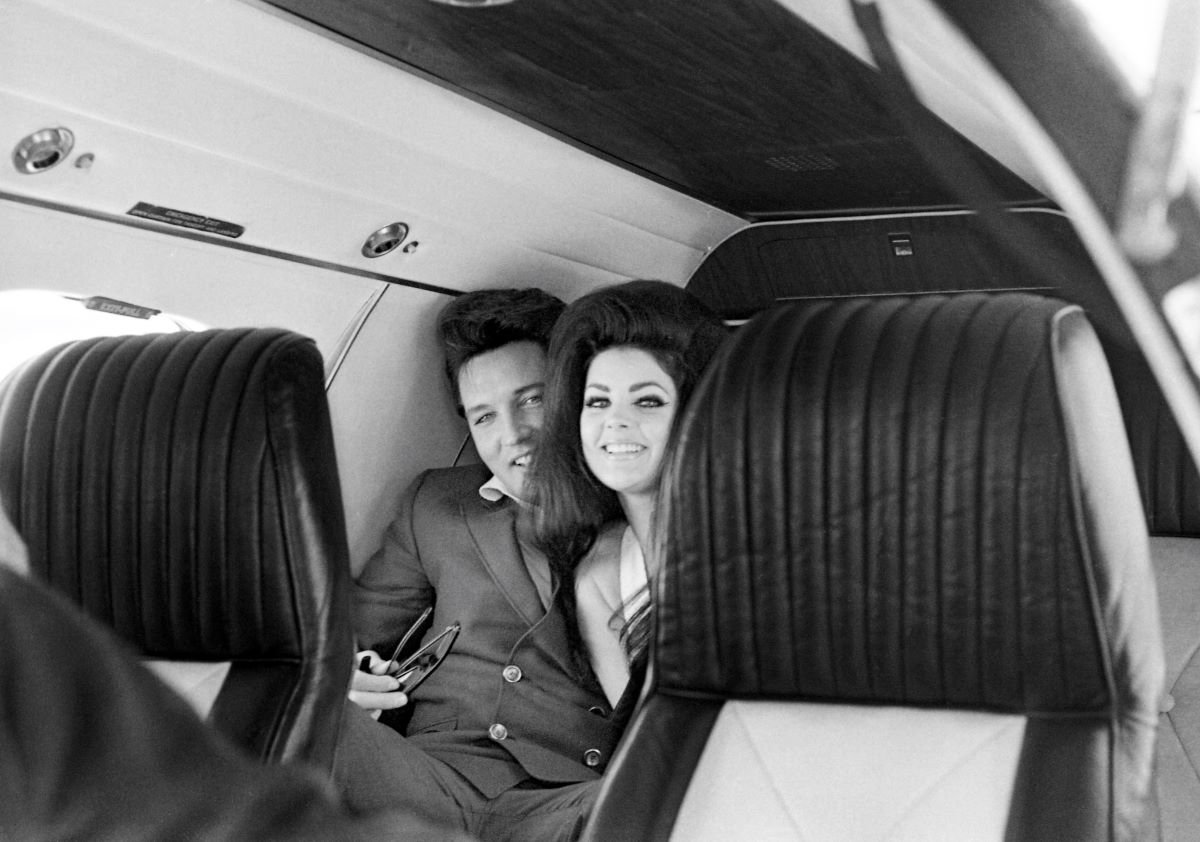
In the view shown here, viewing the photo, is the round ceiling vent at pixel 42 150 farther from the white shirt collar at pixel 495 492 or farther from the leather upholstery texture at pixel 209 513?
the white shirt collar at pixel 495 492

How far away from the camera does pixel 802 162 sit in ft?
12.1

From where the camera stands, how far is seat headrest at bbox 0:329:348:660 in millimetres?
2385

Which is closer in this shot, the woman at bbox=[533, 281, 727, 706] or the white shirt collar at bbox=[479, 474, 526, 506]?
the woman at bbox=[533, 281, 727, 706]

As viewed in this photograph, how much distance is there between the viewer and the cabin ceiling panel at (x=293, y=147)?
7.66 ft

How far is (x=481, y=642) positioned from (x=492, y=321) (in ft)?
2.73

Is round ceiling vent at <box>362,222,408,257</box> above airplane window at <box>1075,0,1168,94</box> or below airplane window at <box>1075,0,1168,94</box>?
below

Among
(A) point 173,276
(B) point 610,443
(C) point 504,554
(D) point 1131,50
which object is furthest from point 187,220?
(D) point 1131,50

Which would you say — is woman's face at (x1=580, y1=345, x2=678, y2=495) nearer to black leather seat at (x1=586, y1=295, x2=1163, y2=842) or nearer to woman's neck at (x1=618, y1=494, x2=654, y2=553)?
woman's neck at (x1=618, y1=494, x2=654, y2=553)

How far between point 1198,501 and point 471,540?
169 centimetres

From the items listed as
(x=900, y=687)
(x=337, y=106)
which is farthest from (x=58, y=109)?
(x=900, y=687)

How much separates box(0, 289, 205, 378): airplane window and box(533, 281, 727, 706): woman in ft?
2.93

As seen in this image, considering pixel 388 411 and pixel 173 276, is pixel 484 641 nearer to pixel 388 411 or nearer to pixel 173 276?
pixel 388 411

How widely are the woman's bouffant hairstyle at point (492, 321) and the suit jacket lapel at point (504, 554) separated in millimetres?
424

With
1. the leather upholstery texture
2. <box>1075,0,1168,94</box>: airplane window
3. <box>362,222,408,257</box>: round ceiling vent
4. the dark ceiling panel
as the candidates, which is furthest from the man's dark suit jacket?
<box>1075,0,1168,94</box>: airplane window
